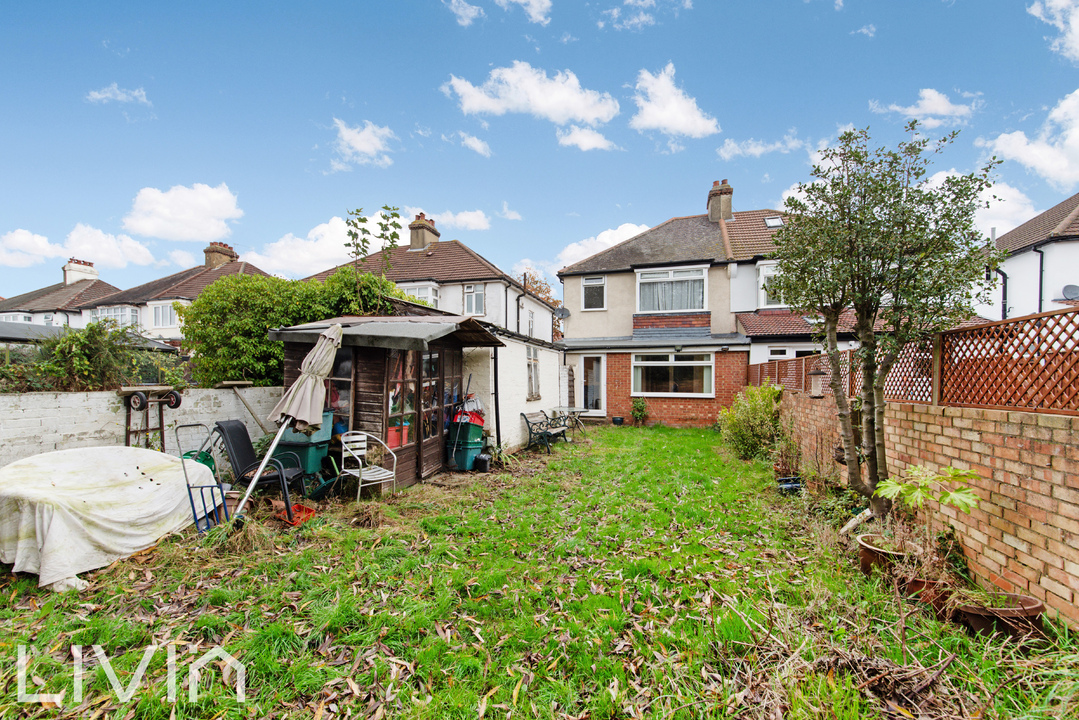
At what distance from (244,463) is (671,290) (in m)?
14.5

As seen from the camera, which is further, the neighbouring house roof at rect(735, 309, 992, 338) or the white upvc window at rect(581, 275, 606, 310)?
the white upvc window at rect(581, 275, 606, 310)

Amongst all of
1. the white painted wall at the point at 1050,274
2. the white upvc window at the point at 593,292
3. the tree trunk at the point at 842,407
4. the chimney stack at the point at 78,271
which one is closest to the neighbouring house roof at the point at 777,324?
the white painted wall at the point at 1050,274

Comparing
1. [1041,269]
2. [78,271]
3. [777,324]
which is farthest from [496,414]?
[78,271]

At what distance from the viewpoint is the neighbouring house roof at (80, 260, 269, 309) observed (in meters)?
22.8

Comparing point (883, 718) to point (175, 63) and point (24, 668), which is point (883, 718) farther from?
point (175, 63)

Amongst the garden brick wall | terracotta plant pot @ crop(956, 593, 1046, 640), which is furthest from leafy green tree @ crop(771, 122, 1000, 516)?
terracotta plant pot @ crop(956, 593, 1046, 640)

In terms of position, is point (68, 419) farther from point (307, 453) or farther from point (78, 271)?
point (78, 271)

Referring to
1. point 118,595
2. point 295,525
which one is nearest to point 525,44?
point 295,525

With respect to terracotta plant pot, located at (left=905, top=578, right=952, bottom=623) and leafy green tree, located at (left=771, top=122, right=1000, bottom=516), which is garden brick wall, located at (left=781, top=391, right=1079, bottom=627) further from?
leafy green tree, located at (left=771, top=122, right=1000, bottom=516)

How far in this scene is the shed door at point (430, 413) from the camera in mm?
7199

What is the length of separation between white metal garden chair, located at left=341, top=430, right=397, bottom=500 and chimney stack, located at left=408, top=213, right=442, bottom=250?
1650cm

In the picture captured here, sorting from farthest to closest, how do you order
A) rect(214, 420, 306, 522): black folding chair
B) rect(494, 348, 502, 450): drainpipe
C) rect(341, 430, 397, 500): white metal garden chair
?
rect(494, 348, 502, 450): drainpipe < rect(341, 430, 397, 500): white metal garden chair < rect(214, 420, 306, 522): black folding chair

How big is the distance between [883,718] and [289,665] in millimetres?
3146

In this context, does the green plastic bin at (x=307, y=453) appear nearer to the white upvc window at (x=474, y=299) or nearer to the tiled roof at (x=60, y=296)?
the white upvc window at (x=474, y=299)
